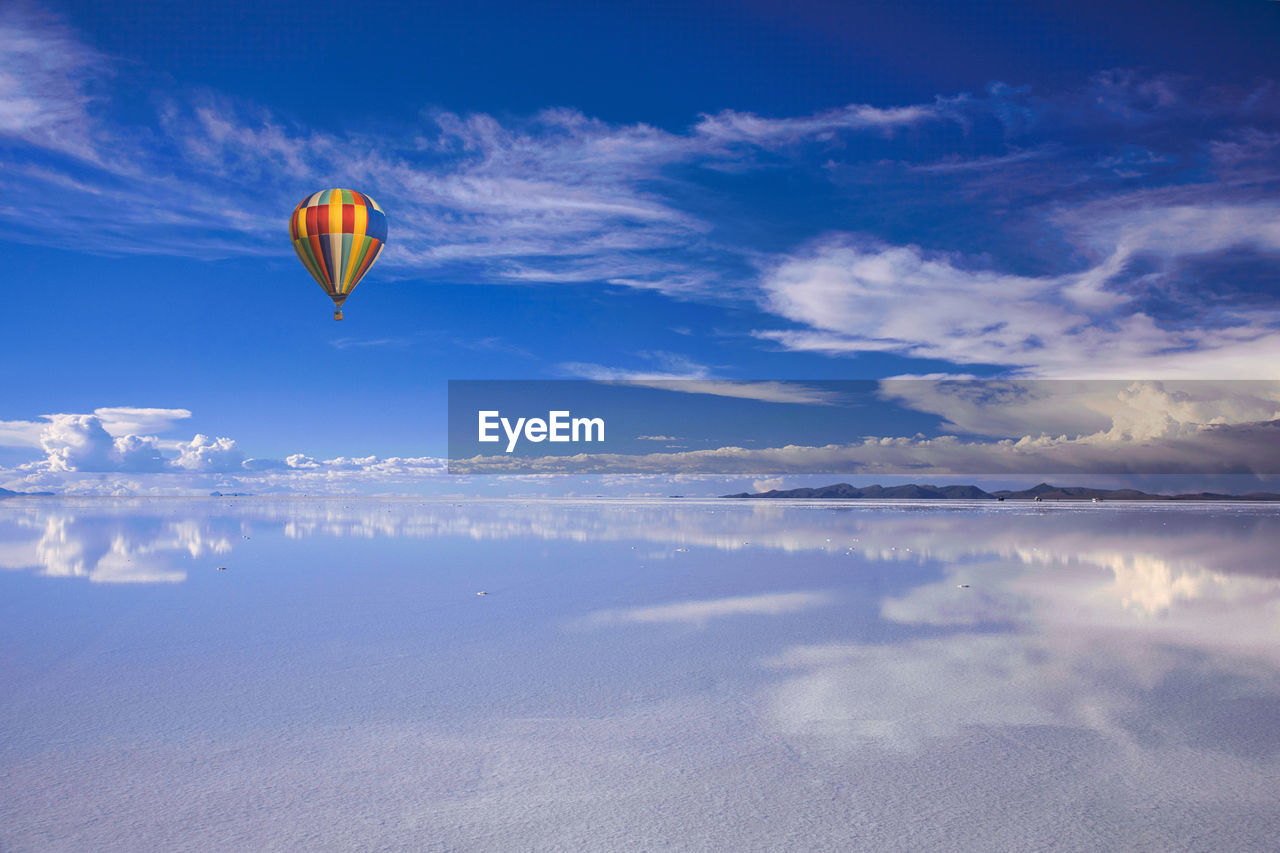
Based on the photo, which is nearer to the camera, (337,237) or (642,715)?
(642,715)

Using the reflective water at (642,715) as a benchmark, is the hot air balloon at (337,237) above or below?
above

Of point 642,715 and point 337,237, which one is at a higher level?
point 337,237

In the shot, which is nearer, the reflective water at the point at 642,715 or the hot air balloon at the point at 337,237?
the reflective water at the point at 642,715

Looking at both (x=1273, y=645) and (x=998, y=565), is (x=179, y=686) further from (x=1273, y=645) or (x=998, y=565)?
(x=998, y=565)

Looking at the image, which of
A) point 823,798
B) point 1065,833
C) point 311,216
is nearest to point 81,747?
point 823,798
